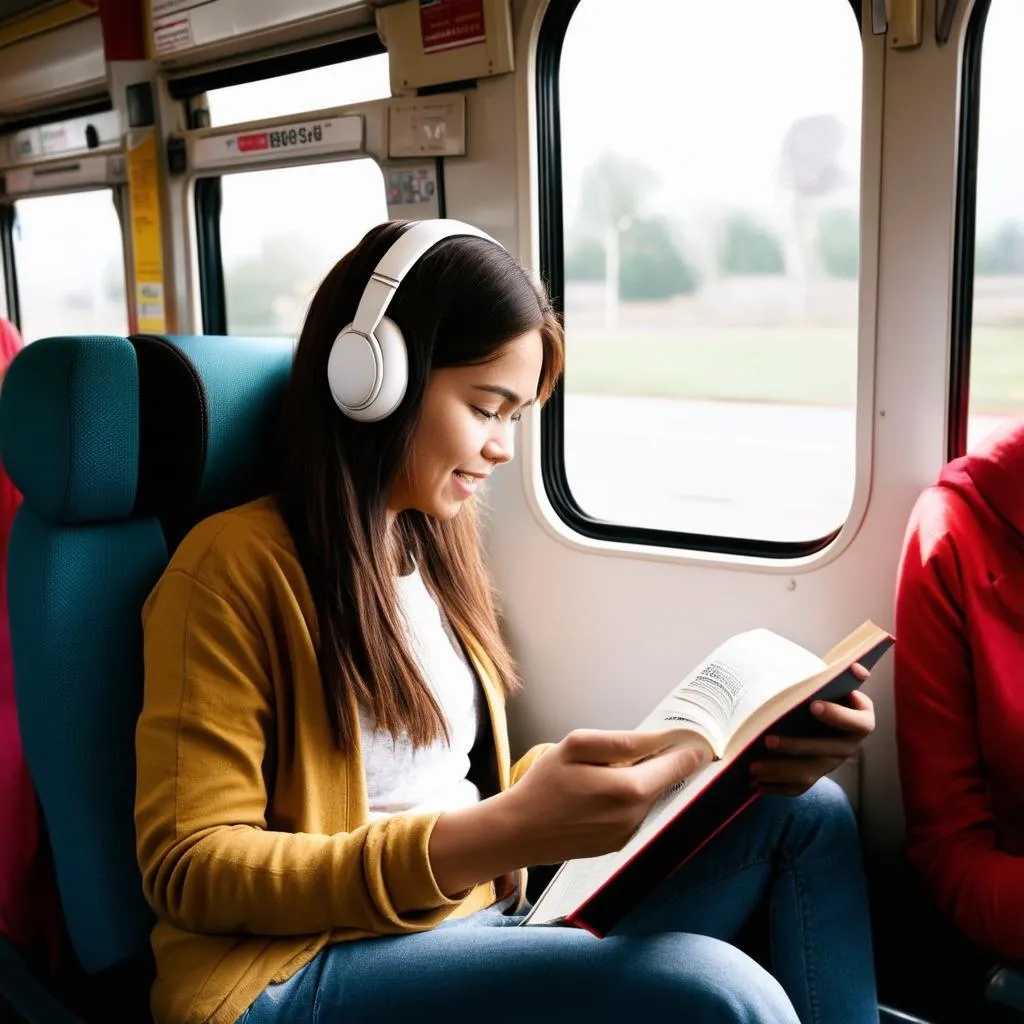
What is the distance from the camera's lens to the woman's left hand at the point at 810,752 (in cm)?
128

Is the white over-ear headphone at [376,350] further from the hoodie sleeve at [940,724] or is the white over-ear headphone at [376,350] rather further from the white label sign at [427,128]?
the white label sign at [427,128]

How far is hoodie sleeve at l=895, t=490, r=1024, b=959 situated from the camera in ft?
5.45

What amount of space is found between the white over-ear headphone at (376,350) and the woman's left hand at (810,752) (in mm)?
615

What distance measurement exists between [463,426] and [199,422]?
35cm

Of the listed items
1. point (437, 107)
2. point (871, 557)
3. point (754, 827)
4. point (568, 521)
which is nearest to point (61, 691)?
point (754, 827)

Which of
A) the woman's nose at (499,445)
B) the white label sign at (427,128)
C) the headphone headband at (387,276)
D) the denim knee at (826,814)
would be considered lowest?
the denim knee at (826,814)

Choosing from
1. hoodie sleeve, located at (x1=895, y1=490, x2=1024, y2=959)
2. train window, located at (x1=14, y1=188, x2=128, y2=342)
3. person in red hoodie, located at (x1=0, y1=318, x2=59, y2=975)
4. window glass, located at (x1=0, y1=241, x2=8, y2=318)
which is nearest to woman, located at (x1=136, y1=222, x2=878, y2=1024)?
hoodie sleeve, located at (x1=895, y1=490, x2=1024, y2=959)

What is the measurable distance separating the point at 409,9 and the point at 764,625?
4.81 ft

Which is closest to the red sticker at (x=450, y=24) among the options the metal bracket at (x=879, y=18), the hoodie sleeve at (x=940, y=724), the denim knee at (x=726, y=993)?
the metal bracket at (x=879, y=18)

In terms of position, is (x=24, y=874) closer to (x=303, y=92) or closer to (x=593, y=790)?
(x=593, y=790)

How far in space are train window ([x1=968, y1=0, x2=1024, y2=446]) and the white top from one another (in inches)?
38.1

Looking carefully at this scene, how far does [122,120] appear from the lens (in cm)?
316

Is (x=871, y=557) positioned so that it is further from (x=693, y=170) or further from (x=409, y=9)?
(x=409, y=9)

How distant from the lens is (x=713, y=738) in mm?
1154
